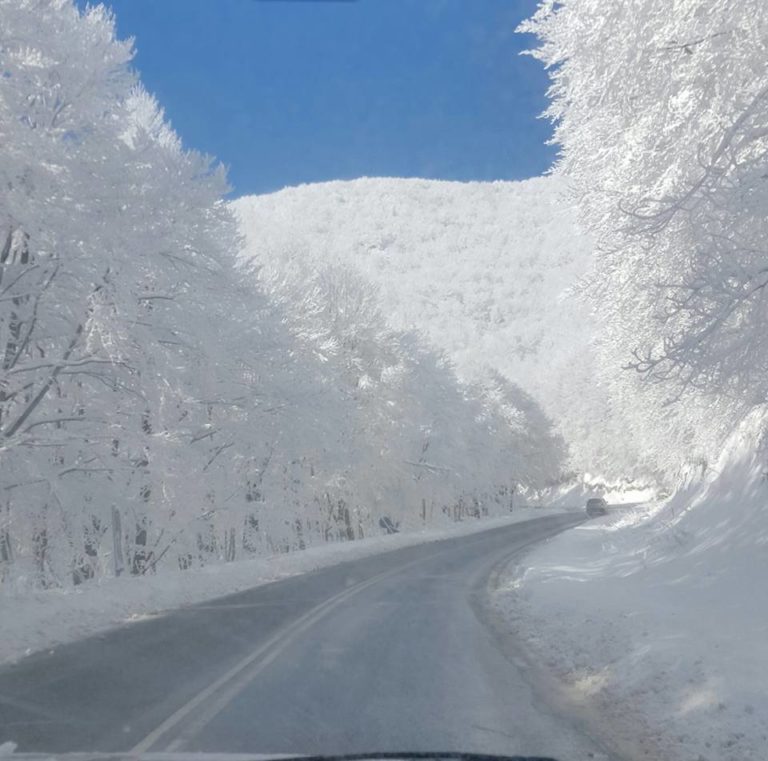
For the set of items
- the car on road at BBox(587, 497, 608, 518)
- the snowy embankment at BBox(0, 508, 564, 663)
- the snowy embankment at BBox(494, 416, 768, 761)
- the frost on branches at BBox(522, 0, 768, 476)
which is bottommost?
the snowy embankment at BBox(494, 416, 768, 761)

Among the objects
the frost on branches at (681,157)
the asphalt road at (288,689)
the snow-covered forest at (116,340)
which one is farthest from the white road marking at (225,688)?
the frost on branches at (681,157)

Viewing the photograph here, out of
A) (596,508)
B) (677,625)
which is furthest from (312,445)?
(596,508)

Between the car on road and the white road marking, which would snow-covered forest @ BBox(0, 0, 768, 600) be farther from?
the car on road

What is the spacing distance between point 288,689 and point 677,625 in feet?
16.9

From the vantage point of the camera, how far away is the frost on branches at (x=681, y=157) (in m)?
9.67

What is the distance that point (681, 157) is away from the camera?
1132cm

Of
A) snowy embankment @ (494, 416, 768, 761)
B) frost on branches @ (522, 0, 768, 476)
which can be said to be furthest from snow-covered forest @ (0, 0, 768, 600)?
snowy embankment @ (494, 416, 768, 761)

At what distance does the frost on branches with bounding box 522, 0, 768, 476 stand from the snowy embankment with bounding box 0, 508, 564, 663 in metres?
9.75

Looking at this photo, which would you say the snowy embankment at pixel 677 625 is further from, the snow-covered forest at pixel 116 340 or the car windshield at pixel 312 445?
the snow-covered forest at pixel 116 340

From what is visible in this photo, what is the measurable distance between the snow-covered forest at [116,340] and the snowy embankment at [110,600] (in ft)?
4.70

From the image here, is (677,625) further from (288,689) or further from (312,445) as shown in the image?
(312,445)

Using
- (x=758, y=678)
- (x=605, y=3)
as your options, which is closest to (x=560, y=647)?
(x=758, y=678)

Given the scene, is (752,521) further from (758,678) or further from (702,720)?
(702,720)

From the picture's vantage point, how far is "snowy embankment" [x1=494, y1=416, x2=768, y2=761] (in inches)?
299
